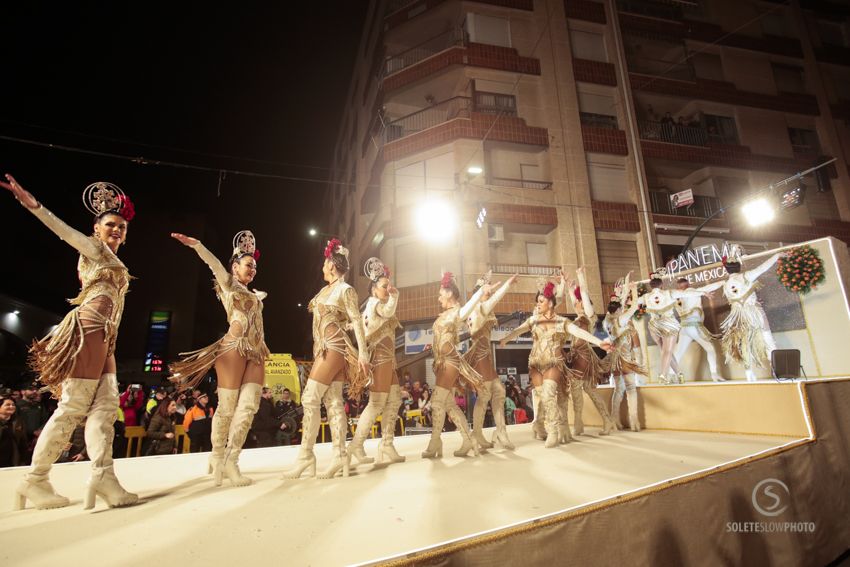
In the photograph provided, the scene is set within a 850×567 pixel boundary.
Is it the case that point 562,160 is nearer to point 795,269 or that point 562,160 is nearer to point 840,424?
point 795,269

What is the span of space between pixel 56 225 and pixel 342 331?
228 centimetres

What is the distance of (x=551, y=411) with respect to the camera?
17.4 ft

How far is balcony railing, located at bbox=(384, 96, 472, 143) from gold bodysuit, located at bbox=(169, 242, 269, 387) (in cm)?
1423

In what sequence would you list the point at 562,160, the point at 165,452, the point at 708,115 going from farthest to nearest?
the point at 708,115, the point at 562,160, the point at 165,452

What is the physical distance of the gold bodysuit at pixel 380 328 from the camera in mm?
4547

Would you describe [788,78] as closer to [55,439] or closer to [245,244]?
[245,244]

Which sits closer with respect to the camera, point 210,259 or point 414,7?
point 210,259

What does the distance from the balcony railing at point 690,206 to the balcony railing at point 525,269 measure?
18.9 feet

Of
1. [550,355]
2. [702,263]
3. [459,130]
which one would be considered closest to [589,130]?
[459,130]

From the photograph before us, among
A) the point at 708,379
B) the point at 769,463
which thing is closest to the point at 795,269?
the point at 708,379

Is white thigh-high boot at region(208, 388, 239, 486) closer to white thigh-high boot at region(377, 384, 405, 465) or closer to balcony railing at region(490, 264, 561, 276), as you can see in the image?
white thigh-high boot at region(377, 384, 405, 465)

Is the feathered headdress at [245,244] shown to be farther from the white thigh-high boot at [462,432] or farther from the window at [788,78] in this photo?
the window at [788,78]

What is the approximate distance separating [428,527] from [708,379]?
8.40 m

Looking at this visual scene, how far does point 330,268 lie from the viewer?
4.31 meters
